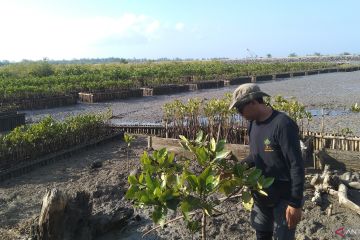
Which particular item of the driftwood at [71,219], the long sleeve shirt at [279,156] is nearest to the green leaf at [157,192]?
the long sleeve shirt at [279,156]

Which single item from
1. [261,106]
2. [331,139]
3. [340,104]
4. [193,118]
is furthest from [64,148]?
[340,104]

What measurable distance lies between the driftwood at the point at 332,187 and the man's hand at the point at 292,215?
3114 millimetres

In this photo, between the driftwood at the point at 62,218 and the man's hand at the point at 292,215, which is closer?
the man's hand at the point at 292,215

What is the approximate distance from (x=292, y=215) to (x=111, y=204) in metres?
4.18

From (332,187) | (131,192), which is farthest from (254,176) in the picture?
(332,187)

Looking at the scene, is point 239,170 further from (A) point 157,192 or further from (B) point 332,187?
(B) point 332,187

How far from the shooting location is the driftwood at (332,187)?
237 inches

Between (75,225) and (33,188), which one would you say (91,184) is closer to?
(33,188)

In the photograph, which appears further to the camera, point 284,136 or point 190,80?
point 190,80

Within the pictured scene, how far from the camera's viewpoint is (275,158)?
3.35m

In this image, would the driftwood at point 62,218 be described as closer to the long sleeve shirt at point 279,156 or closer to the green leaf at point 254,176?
the long sleeve shirt at point 279,156

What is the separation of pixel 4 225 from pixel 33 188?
5.66 ft

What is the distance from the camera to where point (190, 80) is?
123ft

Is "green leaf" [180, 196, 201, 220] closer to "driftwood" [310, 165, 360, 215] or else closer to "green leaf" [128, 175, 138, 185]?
"green leaf" [128, 175, 138, 185]
